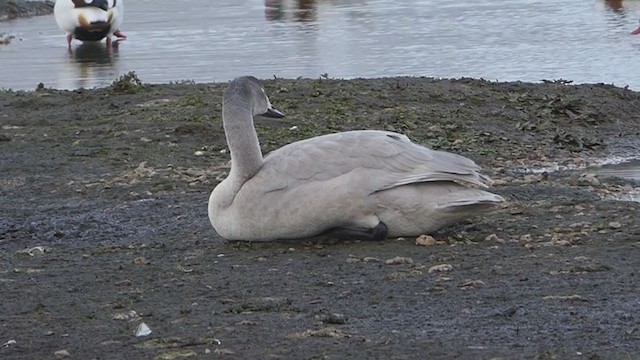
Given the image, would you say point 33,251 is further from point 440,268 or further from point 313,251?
point 440,268

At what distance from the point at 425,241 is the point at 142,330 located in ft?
6.82

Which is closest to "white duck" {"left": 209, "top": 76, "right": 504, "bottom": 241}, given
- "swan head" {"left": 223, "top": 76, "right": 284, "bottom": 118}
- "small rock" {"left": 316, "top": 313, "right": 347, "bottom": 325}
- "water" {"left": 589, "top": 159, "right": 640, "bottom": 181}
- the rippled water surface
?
"swan head" {"left": 223, "top": 76, "right": 284, "bottom": 118}

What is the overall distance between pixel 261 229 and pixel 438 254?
104 cm

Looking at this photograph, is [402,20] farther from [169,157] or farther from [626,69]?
[169,157]

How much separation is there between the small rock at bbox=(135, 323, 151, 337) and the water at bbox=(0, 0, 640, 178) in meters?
9.31

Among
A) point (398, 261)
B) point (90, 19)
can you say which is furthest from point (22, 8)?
point (398, 261)

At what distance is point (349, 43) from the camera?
19016 mm

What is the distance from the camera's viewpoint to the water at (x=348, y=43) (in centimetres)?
1593

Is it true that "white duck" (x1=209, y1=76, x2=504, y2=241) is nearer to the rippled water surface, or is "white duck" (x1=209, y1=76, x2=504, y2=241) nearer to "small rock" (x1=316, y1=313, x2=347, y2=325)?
"small rock" (x1=316, y1=313, x2=347, y2=325)

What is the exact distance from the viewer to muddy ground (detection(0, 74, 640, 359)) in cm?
545

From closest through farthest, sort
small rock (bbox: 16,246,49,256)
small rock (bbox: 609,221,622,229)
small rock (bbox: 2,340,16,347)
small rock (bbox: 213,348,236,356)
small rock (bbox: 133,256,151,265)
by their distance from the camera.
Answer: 1. small rock (bbox: 213,348,236,356)
2. small rock (bbox: 2,340,16,347)
3. small rock (bbox: 133,256,151,265)
4. small rock (bbox: 609,221,622,229)
5. small rock (bbox: 16,246,49,256)

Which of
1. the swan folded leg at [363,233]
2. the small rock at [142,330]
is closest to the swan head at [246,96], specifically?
the swan folded leg at [363,233]

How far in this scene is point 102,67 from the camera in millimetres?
17984

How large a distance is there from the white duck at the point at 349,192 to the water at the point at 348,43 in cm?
718
